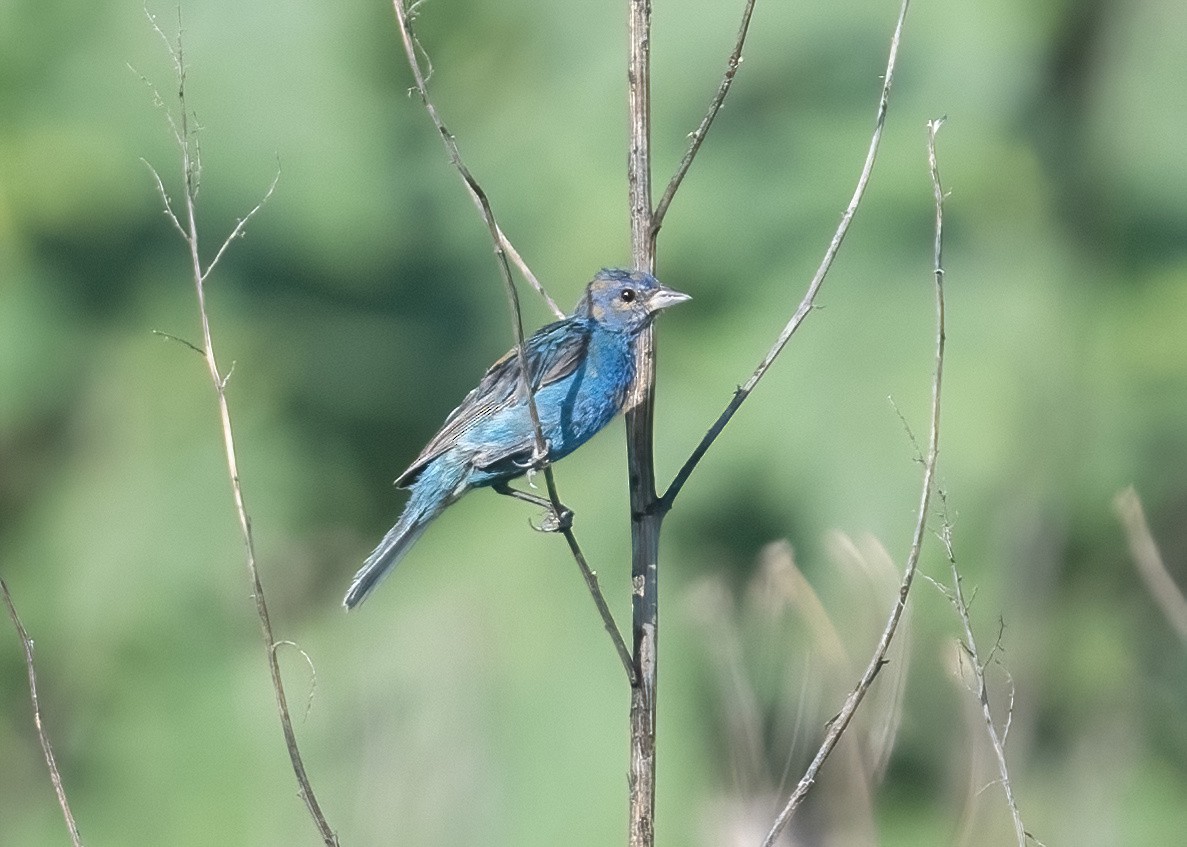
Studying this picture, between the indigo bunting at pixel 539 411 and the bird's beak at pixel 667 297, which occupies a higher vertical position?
the bird's beak at pixel 667 297

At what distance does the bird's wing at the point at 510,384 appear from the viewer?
3807 mm

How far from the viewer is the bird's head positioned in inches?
149

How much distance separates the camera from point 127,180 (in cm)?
531

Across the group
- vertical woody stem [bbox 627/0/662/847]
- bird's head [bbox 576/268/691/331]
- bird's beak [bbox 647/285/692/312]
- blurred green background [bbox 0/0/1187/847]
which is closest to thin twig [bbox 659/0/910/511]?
vertical woody stem [bbox 627/0/662/847]

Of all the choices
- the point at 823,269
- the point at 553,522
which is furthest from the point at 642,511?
the point at 553,522

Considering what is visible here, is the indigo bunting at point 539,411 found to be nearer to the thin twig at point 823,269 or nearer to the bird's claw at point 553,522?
the bird's claw at point 553,522

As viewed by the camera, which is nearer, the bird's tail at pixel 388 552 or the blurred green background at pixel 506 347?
the bird's tail at pixel 388 552

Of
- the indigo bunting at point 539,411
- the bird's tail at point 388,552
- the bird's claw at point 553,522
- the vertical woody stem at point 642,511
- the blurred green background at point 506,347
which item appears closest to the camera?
the vertical woody stem at point 642,511

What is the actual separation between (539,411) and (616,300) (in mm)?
422

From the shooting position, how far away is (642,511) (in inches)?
104

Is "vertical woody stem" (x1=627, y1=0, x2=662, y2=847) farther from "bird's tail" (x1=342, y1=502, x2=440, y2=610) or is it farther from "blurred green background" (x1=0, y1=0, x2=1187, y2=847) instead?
"blurred green background" (x1=0, y1=0, x2=1187, y2=847)

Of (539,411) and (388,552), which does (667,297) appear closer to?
(539,411)

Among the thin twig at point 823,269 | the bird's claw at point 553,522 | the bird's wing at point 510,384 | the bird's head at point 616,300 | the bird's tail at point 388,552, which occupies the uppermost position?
the thin twig at point 823,269

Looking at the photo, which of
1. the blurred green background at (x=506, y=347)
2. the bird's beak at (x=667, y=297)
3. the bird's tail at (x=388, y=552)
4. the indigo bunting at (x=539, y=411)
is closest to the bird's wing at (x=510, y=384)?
the indigo bunting at (x=539, y=411)
